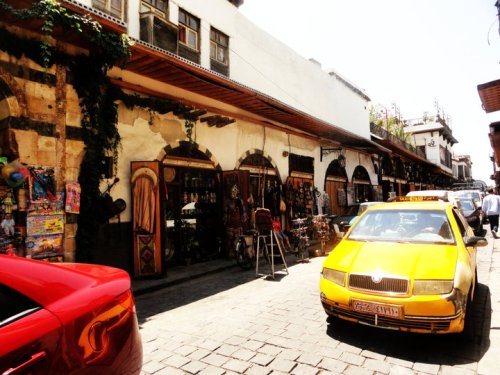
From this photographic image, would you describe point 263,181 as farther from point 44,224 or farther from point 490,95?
point 44,224

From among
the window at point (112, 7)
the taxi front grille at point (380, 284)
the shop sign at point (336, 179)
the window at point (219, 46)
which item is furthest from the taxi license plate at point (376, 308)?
the shop sign at point (336, 179)

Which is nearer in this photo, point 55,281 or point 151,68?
point 55,281

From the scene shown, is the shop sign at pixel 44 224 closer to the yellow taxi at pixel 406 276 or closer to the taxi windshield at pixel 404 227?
the yellow taxi at pixel 406 276

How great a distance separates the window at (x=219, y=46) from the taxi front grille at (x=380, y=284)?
11.4 m

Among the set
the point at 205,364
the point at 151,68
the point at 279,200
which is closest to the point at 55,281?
the point at 205,364

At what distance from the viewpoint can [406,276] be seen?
12.5ft

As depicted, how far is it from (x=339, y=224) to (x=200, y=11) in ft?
32.3

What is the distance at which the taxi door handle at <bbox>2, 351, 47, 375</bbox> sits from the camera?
1465mm

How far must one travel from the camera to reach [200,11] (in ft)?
41.6

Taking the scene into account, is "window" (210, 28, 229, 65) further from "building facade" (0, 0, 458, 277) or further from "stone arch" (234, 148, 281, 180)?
"stone arch" (234, 148, 281, 180)

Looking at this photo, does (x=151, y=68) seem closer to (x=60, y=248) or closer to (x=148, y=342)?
(x=60, y=248)

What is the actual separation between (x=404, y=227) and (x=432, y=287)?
1.61m

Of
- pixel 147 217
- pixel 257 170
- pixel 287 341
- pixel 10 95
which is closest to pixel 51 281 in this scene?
pixel 287 341

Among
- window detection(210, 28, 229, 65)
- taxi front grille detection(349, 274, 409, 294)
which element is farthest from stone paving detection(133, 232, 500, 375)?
window detection(210, 28, 229, 65)
